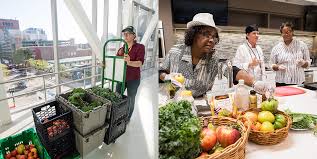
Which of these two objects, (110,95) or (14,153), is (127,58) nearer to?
(110,95)

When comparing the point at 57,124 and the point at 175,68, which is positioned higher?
the point at 175,68

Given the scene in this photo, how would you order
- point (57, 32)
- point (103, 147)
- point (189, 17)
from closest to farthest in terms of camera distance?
point (103, 147) → point (57, 32) → point (189, 17)

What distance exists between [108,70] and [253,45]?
1.45 m

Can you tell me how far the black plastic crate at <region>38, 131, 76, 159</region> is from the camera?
5.29 feet

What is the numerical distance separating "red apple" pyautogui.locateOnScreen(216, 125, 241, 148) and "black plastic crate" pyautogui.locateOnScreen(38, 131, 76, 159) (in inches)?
50.1

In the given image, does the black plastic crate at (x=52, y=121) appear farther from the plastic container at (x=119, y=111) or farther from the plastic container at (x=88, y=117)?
the plastic container at (x=119, y=111)

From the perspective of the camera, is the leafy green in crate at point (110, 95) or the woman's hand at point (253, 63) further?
the woman's hand at point (253, 63)

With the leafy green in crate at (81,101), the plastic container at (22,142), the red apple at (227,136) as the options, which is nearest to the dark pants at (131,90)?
the leafy green in crate at (81,101)

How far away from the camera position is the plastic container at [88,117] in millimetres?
1651

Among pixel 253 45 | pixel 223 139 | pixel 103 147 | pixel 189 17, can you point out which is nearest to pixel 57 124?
pixel 103 147

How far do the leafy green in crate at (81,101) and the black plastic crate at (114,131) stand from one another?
0.74ft

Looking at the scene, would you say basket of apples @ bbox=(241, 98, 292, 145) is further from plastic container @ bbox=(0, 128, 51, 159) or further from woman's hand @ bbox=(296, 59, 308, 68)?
woman's hand @ bbox=(296, 59, 308, 68)

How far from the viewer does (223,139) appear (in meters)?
0.69

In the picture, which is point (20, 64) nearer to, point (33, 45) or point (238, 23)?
point (33, 45)
